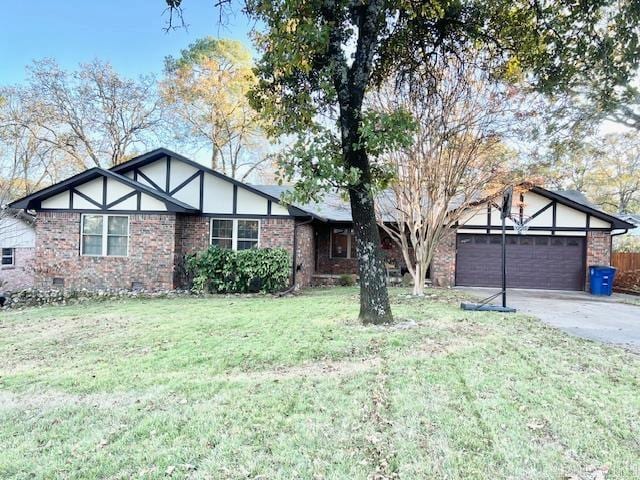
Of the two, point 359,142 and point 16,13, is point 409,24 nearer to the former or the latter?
point 359,142

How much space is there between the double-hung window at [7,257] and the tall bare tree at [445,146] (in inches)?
673

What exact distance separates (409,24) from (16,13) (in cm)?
1497

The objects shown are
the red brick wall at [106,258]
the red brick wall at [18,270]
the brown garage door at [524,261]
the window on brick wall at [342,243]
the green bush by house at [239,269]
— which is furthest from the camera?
the red brick wall at [18,270]

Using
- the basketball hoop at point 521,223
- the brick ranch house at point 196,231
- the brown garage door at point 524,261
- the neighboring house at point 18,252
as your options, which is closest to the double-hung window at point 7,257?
the neighboring house at point 18,252

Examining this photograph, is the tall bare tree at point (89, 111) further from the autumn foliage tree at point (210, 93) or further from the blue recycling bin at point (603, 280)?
the blue recycling bin at point (603, 280)

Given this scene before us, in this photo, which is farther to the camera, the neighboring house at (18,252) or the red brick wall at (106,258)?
the neighboring house at (18,252)

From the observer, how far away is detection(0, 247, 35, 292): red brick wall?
1798cm

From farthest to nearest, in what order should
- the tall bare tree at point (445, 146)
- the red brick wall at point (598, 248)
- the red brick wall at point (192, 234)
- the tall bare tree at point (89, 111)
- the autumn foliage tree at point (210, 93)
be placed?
the autumn foliage tree at point (210, 93) < the tall bare tree at point (89, 111) < the red brick wall at point (598, 248) < the red brick wall at point (192, 234) < the tall bare tree at point (445, 146)

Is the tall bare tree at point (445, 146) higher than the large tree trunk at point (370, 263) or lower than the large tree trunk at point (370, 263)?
higher

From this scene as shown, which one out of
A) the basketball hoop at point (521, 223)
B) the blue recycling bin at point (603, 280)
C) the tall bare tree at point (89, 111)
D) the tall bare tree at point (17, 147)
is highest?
the tall bare tree at point (89, 111)

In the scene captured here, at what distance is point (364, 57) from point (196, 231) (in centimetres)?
900

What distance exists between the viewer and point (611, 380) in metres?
4.59

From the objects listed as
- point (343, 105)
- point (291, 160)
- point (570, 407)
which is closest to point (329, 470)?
point (570, 407)

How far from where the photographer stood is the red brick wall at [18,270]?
18.0m
